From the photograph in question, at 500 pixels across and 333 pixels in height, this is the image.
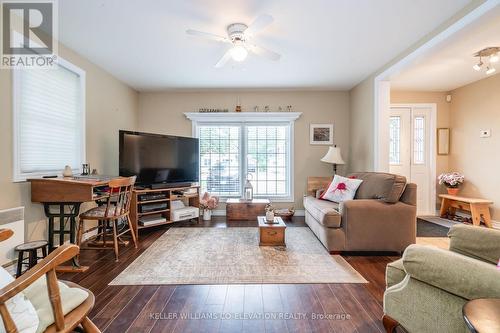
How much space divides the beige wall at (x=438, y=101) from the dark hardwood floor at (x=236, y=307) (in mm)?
3692

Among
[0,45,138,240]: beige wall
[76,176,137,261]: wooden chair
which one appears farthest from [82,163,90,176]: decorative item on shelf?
[76,176,137,261]: wooden chair

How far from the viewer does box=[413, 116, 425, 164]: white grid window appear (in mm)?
4816

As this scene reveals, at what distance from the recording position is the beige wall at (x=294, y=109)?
16.0ft

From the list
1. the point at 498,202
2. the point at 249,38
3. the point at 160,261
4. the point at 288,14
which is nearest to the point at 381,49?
the point at 288,14

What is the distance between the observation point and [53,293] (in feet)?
3.08

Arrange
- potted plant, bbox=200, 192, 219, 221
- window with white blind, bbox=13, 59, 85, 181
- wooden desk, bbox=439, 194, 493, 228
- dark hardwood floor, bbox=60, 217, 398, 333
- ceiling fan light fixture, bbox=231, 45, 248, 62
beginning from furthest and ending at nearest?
potted plant, bbox=200, 192, 219, 221, wooden desk, bbox=439, 194, 493, 228, ceiling fan light fixture, bbox=231, 45, 248, 62, window with white blind, bbox=13, 59, 85, 181, dark hardwood floor, bbox=60, 217, 398, 333

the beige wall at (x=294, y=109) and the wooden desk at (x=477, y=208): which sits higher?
the beige wall at (x=294, y=109)

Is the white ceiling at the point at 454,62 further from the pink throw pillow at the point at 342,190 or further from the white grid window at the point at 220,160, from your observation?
the white grid window at the point at 220,160

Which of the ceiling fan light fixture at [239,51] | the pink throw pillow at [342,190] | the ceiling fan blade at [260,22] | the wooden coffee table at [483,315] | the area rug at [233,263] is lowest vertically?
the area rug at [233,263]

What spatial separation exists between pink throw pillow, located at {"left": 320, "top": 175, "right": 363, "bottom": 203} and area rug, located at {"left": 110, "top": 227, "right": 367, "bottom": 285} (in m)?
0.66

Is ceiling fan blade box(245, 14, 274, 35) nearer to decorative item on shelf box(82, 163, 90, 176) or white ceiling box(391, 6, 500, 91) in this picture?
white ceiling box(391, 6, 500, 91)

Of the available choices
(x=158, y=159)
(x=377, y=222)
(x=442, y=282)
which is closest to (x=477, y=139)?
(x=377, y=222)

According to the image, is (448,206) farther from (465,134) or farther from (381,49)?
(381,49)

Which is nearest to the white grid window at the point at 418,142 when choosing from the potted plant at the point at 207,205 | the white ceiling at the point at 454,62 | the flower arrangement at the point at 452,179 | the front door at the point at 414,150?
the front door at the point at 414,150
